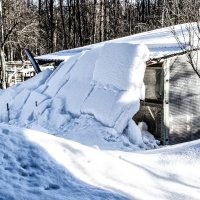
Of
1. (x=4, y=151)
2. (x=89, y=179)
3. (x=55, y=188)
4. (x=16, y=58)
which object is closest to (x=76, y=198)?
(x=55, y=188)

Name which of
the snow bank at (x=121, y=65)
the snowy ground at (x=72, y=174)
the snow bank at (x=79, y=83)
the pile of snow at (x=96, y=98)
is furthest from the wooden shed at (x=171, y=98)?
the snowy ground at (x=72, y=174)

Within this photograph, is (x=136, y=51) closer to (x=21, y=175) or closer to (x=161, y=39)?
(x=161, y=39)

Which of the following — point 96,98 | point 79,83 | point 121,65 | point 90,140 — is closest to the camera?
point 90,140

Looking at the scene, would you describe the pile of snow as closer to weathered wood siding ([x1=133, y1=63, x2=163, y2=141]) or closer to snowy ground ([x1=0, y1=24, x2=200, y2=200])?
snowy ground ([x1=0, y1=24, x2=200, y2=200])

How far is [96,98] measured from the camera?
11.2m

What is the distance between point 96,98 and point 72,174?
22.2 ft

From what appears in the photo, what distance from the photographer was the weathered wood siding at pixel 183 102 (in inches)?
434

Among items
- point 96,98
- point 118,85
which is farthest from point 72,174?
point 96,98

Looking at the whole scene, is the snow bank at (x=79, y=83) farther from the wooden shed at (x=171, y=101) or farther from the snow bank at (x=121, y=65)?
the wooden shed at (x=171, y=101)

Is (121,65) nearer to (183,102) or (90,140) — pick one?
(183,102)

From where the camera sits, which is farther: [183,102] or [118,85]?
[183,102]

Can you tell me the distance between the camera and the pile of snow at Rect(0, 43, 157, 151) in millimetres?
10477

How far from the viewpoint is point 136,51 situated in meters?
10.9

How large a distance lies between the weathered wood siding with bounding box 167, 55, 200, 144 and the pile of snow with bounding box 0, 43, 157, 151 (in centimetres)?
83
